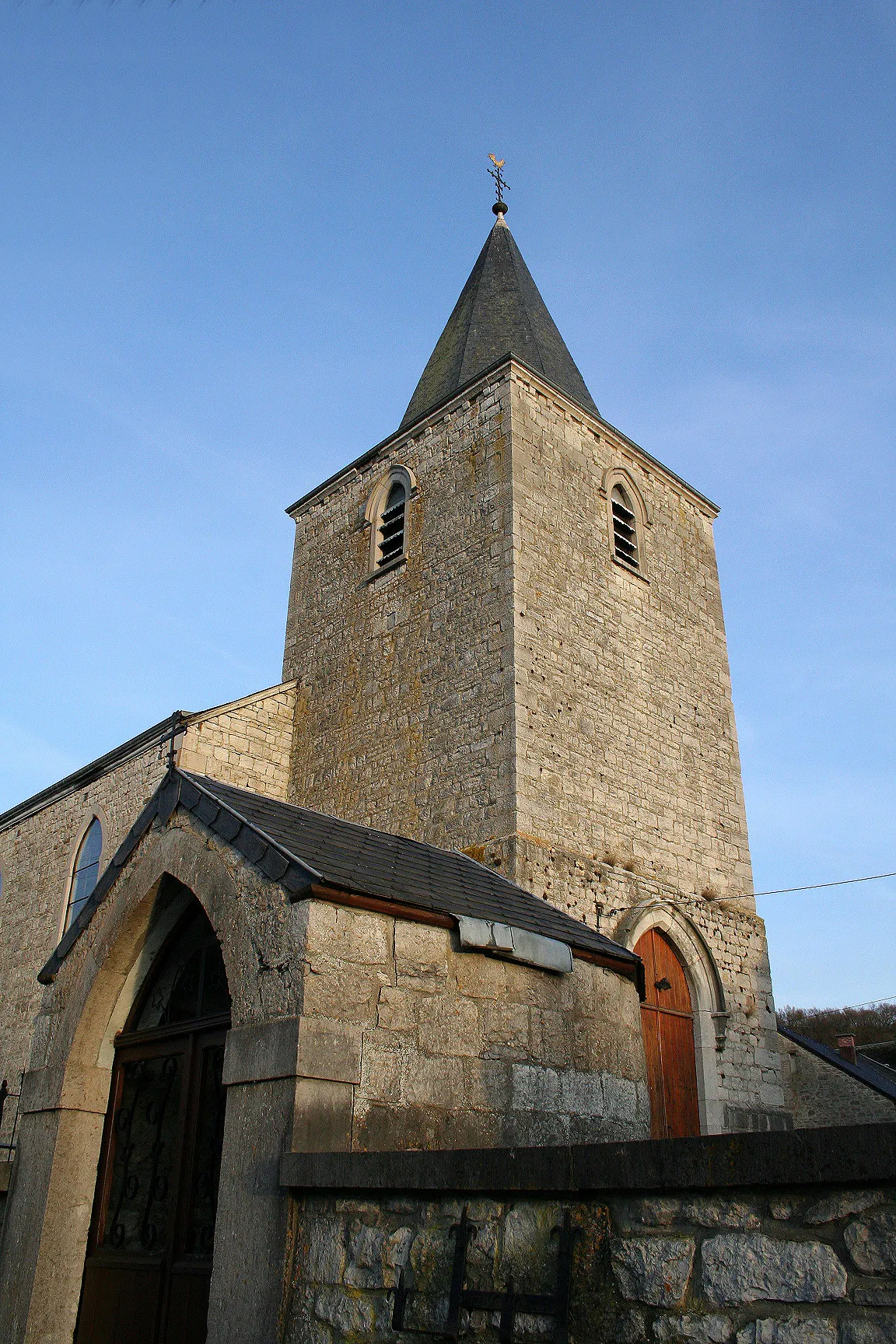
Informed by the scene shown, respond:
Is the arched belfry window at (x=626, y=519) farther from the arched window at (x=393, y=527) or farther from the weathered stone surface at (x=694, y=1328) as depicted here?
the weathered stone surface at (x=694, y=1328)

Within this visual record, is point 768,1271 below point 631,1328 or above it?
above

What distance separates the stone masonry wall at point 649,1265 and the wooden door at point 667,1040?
22.8 feet

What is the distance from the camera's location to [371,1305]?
3.61 meters

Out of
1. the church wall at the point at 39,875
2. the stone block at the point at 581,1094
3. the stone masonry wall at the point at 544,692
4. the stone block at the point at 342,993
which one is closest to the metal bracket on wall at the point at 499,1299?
the stone block at the point at 342,993

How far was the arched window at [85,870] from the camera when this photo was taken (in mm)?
13461

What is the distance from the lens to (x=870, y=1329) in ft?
7.93

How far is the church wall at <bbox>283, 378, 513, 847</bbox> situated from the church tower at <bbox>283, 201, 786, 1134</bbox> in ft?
0.10

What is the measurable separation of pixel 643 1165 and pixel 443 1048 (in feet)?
7.50

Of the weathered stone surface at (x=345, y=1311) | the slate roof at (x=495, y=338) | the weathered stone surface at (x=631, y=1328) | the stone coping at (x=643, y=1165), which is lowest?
the weathered stone surface at (x=345, y=1311)

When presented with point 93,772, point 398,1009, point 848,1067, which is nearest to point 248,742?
point 93,772

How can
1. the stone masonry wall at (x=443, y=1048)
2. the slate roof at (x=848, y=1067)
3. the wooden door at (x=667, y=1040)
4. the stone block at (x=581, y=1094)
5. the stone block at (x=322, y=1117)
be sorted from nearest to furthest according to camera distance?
the stone block at (x=322, y=1117), the stone masonry wall at (x=443, y=1048), the stone block at (x=581, y=1094), the wooden door at (x=667, y=1040), the slate roof at (x=848, y=1067)

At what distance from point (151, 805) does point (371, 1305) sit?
3286mm

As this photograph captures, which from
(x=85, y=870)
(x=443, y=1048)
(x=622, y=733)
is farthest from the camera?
(x=85, y=870)

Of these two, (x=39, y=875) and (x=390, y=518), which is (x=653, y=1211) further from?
(x=39, y=875)
